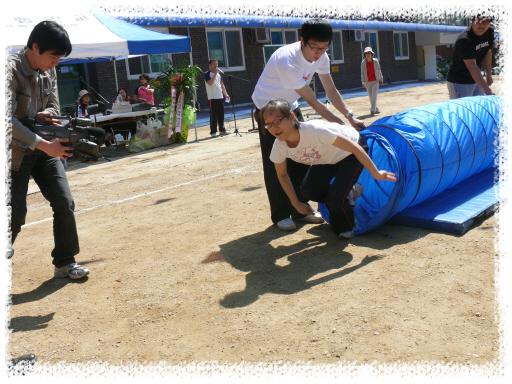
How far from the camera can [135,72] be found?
18.2 m

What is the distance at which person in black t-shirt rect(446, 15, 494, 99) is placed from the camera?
590 centimetres

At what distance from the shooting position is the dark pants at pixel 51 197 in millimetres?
3455

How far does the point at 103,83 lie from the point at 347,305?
1571cm

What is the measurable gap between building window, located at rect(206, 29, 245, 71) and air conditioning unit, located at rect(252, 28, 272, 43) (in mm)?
608

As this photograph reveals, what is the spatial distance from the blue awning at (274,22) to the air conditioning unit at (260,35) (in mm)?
709

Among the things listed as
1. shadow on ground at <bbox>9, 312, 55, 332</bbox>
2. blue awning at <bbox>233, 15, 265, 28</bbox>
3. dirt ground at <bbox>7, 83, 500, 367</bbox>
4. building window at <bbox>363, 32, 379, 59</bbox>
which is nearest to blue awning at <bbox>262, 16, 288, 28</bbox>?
blue awning at <bbox>233, 15, 265, 28</bbox>

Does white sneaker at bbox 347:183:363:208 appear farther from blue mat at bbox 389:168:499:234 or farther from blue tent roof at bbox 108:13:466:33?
blue tent roof at bbox 108:13:466:33

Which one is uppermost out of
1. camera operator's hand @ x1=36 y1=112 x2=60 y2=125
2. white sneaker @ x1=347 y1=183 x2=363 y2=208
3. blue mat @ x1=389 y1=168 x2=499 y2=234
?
camera operator's hand @ x1=36 y1=112 x2=60 y2=125

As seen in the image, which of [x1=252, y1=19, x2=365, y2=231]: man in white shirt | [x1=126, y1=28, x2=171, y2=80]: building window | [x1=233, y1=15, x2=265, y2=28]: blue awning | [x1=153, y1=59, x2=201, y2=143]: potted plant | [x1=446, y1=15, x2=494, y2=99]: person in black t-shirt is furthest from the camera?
[x1=233, y1=15, x2=265, y2=28]: blue awning

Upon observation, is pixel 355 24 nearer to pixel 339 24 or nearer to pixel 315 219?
pixel 339 24

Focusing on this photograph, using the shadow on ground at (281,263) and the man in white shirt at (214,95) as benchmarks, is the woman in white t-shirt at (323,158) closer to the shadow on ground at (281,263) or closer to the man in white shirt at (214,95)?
the shadow on ground at (281,263)

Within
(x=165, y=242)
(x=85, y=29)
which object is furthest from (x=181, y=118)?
(x=165, y=242)

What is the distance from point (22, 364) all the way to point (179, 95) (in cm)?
946

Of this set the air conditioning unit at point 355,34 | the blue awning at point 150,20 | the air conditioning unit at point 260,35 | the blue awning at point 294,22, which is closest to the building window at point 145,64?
the blue awning at point 150,20
